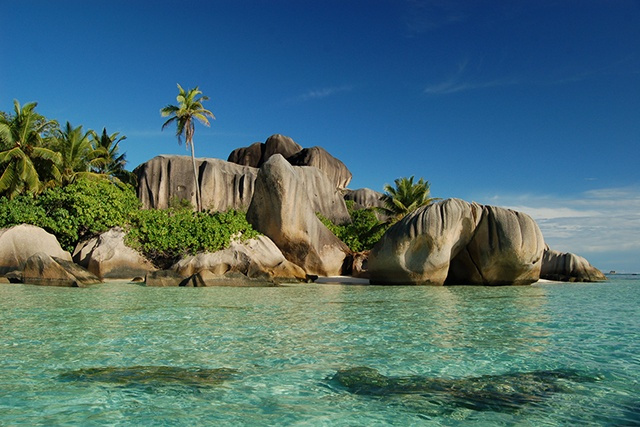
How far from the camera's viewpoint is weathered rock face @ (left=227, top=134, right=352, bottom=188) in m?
32.8

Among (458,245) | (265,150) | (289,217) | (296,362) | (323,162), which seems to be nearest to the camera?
(296,362)

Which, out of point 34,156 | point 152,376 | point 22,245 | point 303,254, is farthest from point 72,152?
point 152,376

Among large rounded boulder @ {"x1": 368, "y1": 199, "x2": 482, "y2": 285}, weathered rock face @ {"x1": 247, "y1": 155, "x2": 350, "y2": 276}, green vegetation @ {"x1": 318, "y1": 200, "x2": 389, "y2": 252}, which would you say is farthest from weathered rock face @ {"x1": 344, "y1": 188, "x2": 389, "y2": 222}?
large rounded boulder @ {"x1": 368, "y1": 199, "x2": 482, "y2": 285}

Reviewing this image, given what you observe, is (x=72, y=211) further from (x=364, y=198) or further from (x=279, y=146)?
(x=364, y=198)

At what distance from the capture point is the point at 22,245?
17.5 metres

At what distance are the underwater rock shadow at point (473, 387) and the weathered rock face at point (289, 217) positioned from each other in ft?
48.9

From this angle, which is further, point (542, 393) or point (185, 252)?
point (185, 252)

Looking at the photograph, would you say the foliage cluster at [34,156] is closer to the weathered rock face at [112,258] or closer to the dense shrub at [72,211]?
the dense shrub at [72,211]

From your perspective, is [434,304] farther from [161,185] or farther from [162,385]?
[161,185]

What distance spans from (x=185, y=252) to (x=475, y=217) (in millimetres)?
10458

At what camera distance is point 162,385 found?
147 inches

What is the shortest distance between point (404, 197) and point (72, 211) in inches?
629

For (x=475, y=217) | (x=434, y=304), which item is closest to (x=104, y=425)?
(x=434, y=304)

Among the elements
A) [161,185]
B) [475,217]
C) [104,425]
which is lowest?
[104,425]
